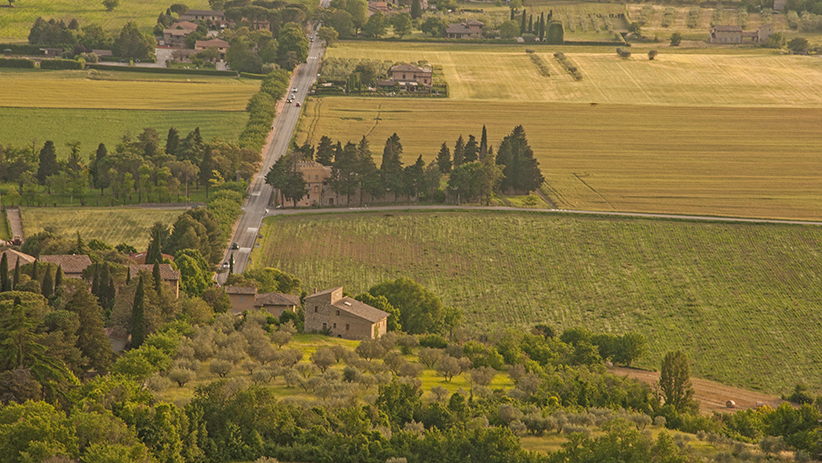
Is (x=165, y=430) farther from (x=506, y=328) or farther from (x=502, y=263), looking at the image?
(x=502, y=263)

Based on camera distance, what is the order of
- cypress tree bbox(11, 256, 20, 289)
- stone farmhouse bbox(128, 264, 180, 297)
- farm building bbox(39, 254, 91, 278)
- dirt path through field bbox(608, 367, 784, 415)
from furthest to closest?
farm building bbox(39, 254, 91, 278) → stone farmhouse bbox(128, 264, 180, 297) → cypress tree bbox(11, 256, 20, 289) → dirt path through field bbox(608, 367, 784, 415)

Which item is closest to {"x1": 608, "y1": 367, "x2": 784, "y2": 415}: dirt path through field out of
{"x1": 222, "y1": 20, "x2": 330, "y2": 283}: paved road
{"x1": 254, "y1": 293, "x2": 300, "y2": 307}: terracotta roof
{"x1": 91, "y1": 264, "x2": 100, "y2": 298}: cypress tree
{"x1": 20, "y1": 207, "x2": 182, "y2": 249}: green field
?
{"x1": 254, "y1": 293, "x2": 300, "y2": 307}: terracotta roof

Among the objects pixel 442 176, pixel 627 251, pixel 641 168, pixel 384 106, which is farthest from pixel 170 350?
pixel 384 106

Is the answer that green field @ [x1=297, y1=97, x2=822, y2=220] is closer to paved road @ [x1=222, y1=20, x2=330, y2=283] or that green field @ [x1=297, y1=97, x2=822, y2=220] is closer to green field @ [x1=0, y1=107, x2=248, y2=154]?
paved road @ [x1=222, y1=20, x2=330, y2=283]

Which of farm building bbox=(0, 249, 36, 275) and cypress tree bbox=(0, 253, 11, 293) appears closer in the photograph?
cypress tree bbox=(0, 253, 11, 293)

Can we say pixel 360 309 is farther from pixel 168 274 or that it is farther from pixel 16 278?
pixel 16 278

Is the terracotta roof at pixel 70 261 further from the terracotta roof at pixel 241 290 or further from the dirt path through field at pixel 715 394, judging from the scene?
the dirt path through field at pixel 715 394

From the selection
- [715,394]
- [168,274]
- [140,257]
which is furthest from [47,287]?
[715,394]

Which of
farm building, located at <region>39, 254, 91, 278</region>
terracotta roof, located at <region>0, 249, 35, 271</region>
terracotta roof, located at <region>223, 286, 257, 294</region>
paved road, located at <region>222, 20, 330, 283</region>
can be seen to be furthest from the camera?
paved road, located at <region>222, 20, 330, 283</region>
